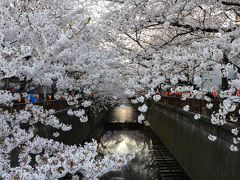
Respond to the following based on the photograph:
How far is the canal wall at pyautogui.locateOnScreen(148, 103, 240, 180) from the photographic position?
39.5 feet

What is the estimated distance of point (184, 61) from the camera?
8.43 m

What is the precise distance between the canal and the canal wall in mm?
964

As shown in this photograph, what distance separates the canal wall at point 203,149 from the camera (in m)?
12.0

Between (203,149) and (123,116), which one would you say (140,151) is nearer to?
Result: (203,149)

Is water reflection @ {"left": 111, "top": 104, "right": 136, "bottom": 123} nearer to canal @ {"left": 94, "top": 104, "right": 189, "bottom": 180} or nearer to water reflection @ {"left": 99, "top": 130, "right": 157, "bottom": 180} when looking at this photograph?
canal @ {"left": 94, "top": 104, "right": 189, "bottom": 180}

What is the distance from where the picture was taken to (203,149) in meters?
15.7

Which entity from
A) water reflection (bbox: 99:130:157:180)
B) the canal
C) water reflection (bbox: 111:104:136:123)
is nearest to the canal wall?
the canal

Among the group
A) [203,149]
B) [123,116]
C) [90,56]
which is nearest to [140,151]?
[203,149]

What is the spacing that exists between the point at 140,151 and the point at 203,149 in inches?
550

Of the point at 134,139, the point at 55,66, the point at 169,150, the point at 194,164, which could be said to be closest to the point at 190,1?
the point at 55,66

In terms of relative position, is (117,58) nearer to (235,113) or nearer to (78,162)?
(235,113)

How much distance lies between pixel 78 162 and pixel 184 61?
3586mm

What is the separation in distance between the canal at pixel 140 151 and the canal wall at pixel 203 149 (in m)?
0.96

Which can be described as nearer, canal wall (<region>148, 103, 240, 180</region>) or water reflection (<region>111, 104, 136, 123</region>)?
canal wall (<region>148, 103, 240, 180</region>)
